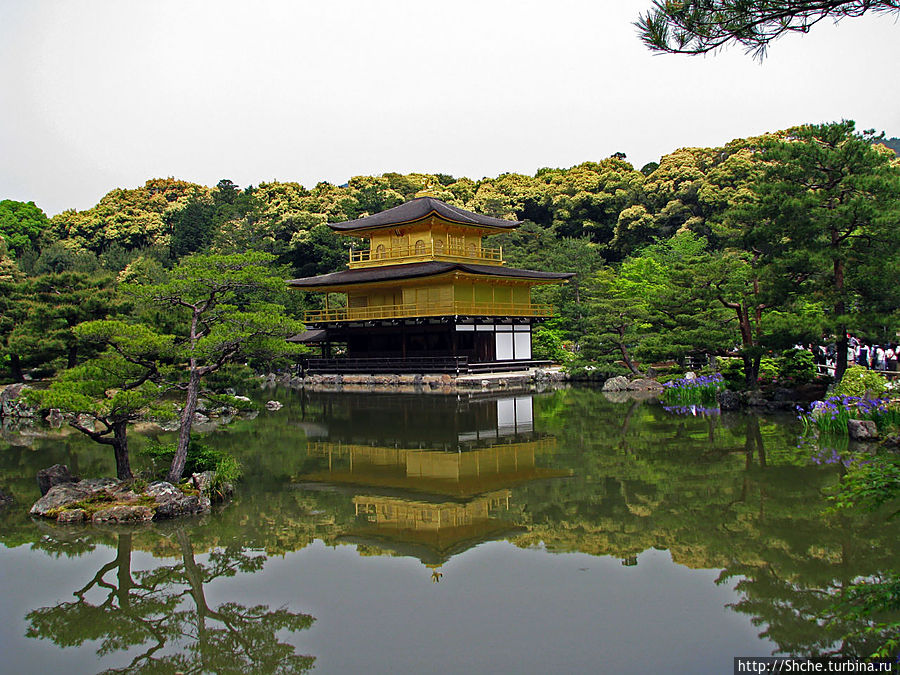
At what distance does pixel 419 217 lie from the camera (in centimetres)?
3056

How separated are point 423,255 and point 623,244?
20.0 metres

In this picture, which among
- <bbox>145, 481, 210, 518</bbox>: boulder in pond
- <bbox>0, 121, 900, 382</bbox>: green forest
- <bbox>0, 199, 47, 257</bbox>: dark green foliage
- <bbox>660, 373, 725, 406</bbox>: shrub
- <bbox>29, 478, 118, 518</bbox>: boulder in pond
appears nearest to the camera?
<bbox>145, 481, 210, 518</bbox>: boulder in pond

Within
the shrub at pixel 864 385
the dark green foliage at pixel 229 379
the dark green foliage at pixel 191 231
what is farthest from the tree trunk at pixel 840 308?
the dark green foliage at pixel 191 231

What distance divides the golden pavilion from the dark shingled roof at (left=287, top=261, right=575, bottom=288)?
0.05 meters

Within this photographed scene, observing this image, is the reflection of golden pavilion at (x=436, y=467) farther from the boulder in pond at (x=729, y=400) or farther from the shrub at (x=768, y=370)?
the shrub at (x=768, y=370)

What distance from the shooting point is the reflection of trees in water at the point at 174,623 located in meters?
4.75

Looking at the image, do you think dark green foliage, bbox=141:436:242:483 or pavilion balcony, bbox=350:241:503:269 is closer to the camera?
dark green foliage, bbox=141:436:242:483

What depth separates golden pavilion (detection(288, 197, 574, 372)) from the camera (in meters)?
29.0

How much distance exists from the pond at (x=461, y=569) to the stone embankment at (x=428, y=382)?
47.5 feet

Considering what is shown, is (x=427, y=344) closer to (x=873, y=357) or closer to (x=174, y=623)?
(x=873, y=357)

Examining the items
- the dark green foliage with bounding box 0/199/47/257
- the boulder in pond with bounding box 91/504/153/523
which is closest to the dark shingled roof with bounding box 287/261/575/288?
the boulder in pond with bounding box 91/504/153/523

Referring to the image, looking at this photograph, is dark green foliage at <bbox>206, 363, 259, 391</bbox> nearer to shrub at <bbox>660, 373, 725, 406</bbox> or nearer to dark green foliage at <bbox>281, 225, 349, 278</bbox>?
shrub at <bbox>660, 373, 725, 406</bbox>

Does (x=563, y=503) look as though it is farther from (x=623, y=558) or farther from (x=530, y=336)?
(x=530, y=336)

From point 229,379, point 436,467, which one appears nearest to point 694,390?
point 436,467
